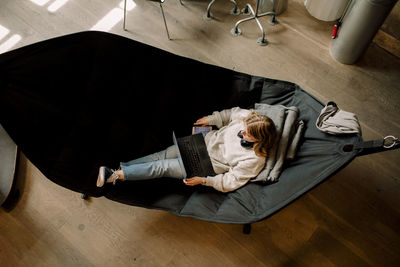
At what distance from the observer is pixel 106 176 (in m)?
1.65

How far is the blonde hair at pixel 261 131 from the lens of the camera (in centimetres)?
146

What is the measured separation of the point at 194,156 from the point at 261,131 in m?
0.46

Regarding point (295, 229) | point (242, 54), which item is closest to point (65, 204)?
point (295, 229)

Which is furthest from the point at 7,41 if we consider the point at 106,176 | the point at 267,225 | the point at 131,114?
the point at 267,225

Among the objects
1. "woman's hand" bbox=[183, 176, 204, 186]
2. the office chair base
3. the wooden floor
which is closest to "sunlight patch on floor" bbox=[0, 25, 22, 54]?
the wooden floor

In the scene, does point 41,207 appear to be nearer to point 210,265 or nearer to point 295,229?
point 210,265

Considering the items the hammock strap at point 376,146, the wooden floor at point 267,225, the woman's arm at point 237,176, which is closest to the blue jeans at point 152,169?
the woman's arm at point 237,176

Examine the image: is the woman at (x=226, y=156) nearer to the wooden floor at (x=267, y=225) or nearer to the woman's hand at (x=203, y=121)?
the woman's hand at (x=203, y=121)

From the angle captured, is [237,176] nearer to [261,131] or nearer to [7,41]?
[261,131]

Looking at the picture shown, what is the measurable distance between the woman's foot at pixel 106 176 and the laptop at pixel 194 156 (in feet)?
1.18

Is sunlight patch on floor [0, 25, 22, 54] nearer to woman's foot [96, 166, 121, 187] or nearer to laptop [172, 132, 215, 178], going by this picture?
woman's foot [96, 166, 121, 187]

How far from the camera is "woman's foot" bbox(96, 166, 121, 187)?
1625 mm

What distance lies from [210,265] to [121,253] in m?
0.53

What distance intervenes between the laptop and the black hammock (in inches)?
3.8
